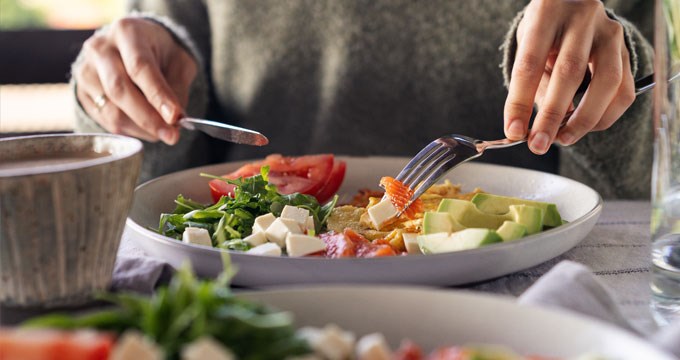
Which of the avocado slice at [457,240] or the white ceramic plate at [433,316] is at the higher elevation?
the white ceramic plate at [433,316]

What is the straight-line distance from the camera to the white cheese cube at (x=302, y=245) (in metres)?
1.10

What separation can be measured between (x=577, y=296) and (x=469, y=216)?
1.18 feet

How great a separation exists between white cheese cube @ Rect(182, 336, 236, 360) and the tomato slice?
1.07 meters

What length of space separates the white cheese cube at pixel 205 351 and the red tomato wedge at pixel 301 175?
1.01 metres

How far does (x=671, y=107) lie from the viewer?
0.97 metres

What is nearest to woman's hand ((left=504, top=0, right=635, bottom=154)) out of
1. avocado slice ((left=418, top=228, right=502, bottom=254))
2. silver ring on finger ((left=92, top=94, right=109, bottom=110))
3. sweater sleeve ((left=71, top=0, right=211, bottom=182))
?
avocado slice ((left=418, top=228, right=502, bottom=254))

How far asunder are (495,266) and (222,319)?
496 millimetres

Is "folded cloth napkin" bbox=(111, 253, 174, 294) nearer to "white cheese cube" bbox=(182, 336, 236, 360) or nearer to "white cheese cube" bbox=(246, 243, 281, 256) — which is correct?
"white cheese cube" bbox=(246, 243, 281, 256)

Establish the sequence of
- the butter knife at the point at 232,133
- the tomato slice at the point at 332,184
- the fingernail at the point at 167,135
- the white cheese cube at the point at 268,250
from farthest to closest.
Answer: the fingernail at the point at 167,135 → the tomato slice at the point at 332,184 → the butter knife at the point at 232,133 → the white cheese cube at the point at 268,250

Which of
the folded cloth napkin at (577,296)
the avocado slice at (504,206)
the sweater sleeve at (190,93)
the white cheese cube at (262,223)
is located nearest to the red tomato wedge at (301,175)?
the white cheese cube at (262,223)

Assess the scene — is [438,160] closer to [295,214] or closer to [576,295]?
[295,214]

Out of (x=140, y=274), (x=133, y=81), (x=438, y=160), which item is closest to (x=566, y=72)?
(x=438, y=160)

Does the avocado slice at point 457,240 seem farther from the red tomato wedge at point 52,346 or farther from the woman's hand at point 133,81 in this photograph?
the woman's hand at point 133,81

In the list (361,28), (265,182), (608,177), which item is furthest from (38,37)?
(608,177)
